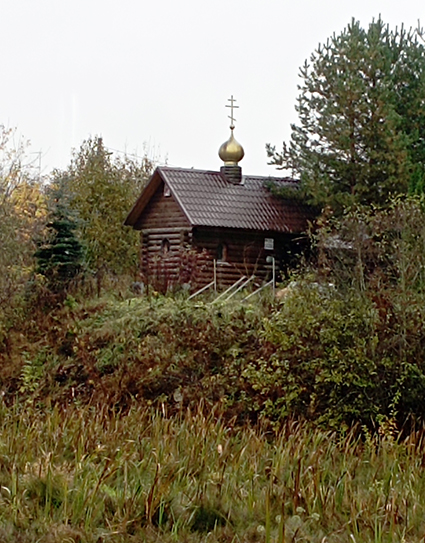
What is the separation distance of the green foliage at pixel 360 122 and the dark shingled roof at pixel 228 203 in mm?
924

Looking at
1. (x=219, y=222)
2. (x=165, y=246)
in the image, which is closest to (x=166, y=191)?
(x=165, y=246)

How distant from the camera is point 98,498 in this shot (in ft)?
28.3

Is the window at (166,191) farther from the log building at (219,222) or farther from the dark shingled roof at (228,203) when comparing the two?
→ the dark shingled roof at (228,203)

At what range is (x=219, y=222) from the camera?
2998 cm

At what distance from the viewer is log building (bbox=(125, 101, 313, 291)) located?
3014cm

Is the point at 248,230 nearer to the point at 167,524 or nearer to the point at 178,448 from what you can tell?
the point at 178,448

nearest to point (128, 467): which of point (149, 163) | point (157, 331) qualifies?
point (157, 331)

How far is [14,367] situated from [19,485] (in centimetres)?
1057

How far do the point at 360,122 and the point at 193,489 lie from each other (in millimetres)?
23711

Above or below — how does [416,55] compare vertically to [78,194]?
above

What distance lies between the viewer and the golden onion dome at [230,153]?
33.4 metres

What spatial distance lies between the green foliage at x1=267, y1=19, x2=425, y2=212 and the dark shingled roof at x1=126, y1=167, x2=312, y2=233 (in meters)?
0.92

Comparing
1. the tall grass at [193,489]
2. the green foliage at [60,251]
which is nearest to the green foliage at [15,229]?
the green foliage at [60,251]

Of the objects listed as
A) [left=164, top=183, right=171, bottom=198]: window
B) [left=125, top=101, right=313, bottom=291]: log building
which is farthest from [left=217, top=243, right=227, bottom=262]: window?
[left=164, top=183, right=171, bottom=198]: window
